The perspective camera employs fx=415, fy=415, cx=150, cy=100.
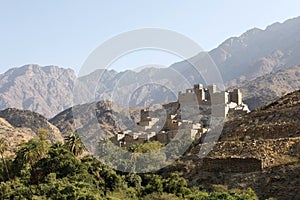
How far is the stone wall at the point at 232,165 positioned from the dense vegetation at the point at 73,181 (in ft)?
9.68

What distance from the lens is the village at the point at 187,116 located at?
49.2 m

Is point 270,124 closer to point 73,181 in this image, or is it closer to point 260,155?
point 260,155

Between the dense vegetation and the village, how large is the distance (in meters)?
12.2

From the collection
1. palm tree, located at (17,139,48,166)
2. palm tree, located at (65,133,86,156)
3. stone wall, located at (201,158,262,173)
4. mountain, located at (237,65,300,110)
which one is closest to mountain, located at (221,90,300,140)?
stone wall, located at (201,158,262,173)

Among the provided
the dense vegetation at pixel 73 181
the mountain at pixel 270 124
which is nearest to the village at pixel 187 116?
the mountain at pixel 270 124

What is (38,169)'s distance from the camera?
34188 millimetres

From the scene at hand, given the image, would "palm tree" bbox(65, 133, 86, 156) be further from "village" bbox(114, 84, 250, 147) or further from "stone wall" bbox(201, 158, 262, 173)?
"stone wall" bbox(201, 158, 262, 173)

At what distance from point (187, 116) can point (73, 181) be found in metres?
28.9

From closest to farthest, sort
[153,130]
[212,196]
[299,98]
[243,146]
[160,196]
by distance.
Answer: [212,196]
[160,196]
[243,146]
[299,98]
[153,130]

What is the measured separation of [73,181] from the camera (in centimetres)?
3005

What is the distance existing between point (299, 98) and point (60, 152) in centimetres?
2553

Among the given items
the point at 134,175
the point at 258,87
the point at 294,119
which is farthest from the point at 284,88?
the point at 134,175

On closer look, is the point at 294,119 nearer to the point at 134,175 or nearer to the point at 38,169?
the point at 134,175

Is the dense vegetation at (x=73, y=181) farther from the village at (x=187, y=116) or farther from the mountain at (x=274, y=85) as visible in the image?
the mountain at (x=274, y=85)
